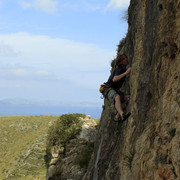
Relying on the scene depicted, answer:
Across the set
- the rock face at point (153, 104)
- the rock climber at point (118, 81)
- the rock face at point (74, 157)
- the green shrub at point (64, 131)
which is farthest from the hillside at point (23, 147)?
the rock face at point (153, 104)

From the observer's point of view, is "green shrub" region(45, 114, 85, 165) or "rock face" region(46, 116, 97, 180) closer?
"rock face" region(46, 116, 97, 180)

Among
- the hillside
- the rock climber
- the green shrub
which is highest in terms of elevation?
the rock climber

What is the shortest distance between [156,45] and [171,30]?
3.50 feet

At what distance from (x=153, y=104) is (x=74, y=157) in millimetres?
18284

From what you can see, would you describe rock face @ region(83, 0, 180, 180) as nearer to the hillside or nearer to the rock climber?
the rock climber

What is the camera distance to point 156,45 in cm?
870

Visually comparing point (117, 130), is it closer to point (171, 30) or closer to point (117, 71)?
point (117, 71)

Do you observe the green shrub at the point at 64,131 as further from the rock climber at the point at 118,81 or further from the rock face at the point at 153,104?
the rock climber at the point at 118,81

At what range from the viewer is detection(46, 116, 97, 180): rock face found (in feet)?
74.9

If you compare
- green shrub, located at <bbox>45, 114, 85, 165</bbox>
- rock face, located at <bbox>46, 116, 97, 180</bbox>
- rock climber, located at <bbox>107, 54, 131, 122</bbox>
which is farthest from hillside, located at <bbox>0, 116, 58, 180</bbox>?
rock climber, located at <bbox>107, 54, 131, 122</bbox>

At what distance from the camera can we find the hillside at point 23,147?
46375mm

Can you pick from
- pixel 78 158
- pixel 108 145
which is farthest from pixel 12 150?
pixel 108 145

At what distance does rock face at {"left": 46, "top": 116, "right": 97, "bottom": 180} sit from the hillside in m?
14.4

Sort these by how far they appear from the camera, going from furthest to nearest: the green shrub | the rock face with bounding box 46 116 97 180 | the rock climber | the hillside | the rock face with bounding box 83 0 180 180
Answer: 1. the hillside
2. the green shrub
3. the rock face with bounding box 46 116 97 180
4. the rock climber
5. the rock face with bounding box 83 0 180 180
